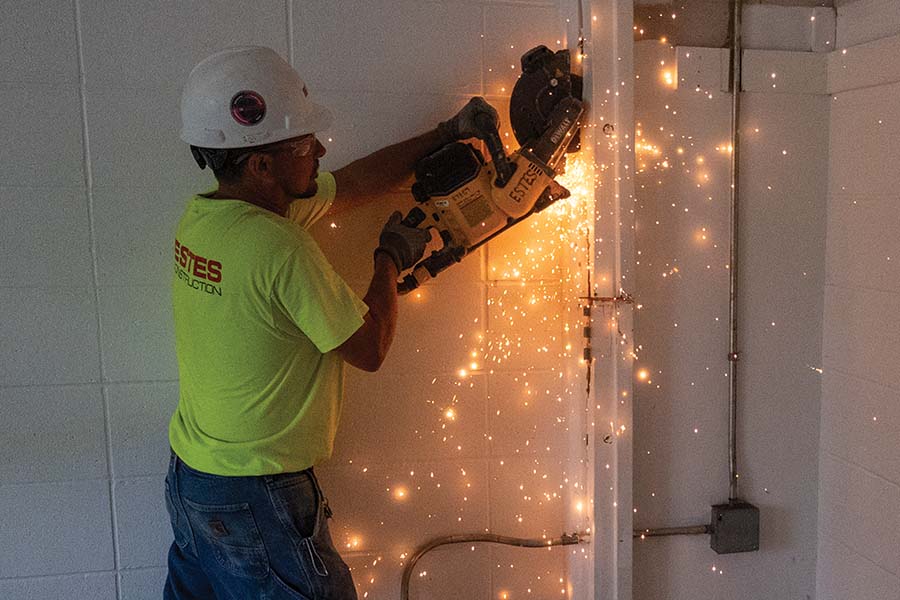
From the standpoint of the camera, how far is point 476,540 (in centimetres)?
186

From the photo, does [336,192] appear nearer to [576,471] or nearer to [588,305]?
[588,305]

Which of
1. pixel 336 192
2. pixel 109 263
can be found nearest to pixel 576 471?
pixel 336 192

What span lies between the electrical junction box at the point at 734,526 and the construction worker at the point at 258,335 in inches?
37.0

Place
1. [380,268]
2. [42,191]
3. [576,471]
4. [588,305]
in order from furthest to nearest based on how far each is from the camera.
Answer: [576,471] < [588,305] < [42,191] < [380,268]

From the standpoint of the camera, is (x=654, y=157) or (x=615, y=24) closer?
(x=615, y=24)

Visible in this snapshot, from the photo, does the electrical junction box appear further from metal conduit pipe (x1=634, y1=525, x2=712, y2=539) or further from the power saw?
the power saw

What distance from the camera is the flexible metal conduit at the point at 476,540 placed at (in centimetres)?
184

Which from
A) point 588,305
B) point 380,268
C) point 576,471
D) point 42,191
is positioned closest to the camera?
point 380,268

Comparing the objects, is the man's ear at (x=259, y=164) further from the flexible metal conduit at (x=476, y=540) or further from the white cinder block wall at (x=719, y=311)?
the flexible metal conduit at (x=476, y=540)

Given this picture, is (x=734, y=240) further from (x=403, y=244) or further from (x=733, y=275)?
(x=403, y=244)

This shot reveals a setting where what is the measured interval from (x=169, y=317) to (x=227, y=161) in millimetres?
441

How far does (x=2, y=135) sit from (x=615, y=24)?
4.39 ft

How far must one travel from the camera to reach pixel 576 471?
73.2 inches

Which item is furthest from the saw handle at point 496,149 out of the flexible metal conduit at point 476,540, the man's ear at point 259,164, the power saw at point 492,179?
the flexible metal conduit at point 476,540
